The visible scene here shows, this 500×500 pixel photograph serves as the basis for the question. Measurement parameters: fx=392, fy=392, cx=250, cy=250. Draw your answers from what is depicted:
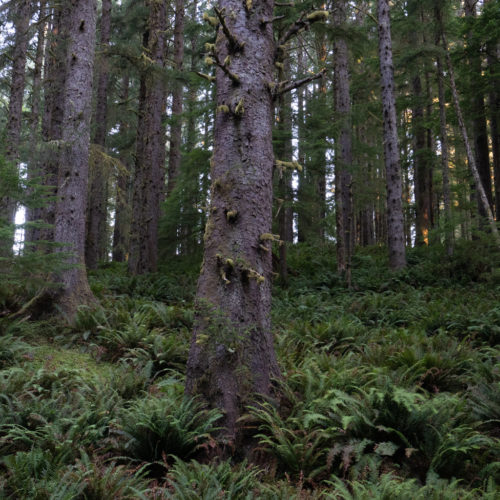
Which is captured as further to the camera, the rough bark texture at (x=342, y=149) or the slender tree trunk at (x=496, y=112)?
the slender tree trunk at (x=496, y=112)

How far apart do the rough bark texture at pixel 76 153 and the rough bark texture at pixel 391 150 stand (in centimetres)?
883

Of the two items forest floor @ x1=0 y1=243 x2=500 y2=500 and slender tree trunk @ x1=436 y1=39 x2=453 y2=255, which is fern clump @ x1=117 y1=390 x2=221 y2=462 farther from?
slender tree trunk @ x1=436 y1=39 x2=453 y2=255

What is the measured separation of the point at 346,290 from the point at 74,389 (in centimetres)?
821

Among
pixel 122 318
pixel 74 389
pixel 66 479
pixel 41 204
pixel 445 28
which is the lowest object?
pixel 66 479

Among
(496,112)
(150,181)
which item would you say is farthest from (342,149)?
(150,181)

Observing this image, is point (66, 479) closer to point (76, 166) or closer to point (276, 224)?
point (76, 166)

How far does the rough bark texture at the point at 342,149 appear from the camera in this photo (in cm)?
1236

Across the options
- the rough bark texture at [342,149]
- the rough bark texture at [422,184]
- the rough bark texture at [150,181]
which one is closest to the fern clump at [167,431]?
the rough bark texture at [342,149]

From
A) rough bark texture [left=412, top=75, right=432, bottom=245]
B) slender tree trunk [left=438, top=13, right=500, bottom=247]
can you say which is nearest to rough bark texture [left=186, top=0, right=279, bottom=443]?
slender tree trunk [left=438, top=13, right=500, bottom=247]

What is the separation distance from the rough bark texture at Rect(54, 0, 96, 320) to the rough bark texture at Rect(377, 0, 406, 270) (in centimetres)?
883

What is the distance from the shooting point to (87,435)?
12.7 ft

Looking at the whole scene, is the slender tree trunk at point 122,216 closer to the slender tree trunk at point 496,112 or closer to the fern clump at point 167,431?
the fern clump at point 167,431

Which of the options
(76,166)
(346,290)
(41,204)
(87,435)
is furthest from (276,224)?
(87,435)

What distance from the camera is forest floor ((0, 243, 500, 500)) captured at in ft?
10.5
